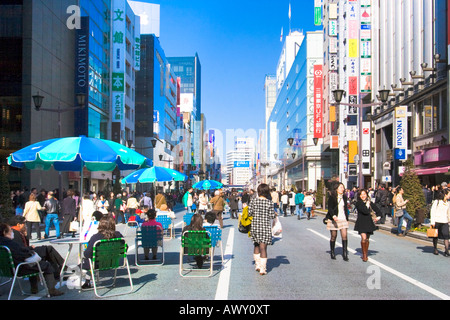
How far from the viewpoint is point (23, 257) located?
292 inches

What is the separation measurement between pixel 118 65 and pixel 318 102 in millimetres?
28246

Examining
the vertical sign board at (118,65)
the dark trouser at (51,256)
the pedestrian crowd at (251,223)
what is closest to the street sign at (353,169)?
the pedestrian crowd at (251,223)

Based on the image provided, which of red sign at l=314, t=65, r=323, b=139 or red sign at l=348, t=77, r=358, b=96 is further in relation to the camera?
red sign at l=314, t=65, r=323, b=139

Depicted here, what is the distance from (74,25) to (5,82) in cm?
1022

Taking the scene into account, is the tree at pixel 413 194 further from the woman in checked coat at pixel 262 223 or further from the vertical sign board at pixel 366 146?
the vertical sign board at pixel 366 146

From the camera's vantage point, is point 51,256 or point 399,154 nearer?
point 51,256

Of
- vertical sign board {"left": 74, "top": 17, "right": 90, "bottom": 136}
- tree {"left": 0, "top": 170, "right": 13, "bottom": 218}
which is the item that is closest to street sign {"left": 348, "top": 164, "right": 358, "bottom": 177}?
vertical sign board {"left": 74, "top": 17, "right": 90, "bottom": 136}

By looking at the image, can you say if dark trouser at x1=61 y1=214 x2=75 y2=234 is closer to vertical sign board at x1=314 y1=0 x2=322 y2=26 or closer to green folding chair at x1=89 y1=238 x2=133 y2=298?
green folding chair at x1=89 y1=238 x2=133 y2=298

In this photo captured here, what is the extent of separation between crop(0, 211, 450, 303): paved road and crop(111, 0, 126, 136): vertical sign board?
39679 millimetres

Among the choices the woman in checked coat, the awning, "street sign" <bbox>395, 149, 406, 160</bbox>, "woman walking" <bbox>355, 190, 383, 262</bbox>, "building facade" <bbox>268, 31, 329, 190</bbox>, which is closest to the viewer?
the woman in checked coat

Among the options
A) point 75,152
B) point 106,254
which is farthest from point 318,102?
point 106,254

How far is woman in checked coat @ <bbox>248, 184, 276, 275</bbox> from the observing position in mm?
9117

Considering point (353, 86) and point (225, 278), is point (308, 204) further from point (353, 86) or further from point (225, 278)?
point (353, 86)
